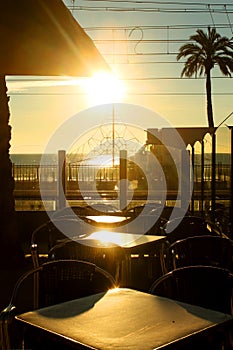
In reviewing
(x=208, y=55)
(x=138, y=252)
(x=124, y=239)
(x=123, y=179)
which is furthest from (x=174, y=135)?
(x=208, y=55)

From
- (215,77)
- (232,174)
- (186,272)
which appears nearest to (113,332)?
(186,272)

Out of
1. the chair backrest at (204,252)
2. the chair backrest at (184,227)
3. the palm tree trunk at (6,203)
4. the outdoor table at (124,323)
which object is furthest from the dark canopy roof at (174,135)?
the outdoor table at (124,323)

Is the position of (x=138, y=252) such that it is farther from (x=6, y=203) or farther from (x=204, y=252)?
(x=6, y=203)

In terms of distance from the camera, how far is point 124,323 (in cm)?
282

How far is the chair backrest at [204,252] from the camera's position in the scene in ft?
14.7

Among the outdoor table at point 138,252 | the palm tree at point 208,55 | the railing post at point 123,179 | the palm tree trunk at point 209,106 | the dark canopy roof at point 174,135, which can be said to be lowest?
the outdoor table at point 138,252

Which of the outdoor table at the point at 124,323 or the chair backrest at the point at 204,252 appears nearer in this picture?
the outdoor table at the point at 124,323

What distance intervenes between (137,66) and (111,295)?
22.9 metres

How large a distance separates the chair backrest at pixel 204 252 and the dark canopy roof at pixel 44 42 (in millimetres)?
1750

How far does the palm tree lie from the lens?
105ft

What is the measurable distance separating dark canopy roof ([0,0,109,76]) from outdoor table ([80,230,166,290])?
62.1 inches

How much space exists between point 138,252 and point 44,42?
230cm

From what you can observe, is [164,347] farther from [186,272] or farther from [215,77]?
[215,77]

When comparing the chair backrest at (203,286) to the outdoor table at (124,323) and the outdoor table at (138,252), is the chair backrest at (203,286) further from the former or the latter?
the outdoor table at (138,252)
